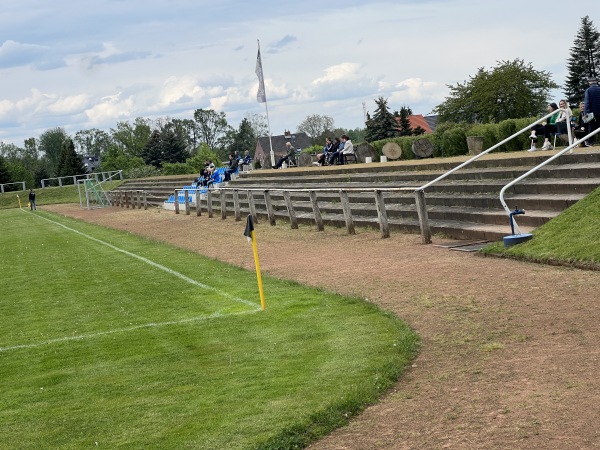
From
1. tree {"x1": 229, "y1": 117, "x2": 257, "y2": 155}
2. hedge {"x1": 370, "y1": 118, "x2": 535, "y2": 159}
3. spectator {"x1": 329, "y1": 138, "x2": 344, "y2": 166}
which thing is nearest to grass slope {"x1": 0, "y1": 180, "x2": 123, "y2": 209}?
spectator {"x1": 329, "y1": 138, "x2": 344, "y2": 166}

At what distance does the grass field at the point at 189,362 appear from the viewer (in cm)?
676

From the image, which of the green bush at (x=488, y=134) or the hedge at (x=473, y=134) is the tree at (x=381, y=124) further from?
the green bush at (x=488, y=134)

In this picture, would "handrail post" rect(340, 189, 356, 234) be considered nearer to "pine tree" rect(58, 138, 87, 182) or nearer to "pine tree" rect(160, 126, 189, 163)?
"pine tree" rect(58, 138, 87, 182)

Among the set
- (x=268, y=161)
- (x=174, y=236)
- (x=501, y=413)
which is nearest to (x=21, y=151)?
(x=268, y=161)

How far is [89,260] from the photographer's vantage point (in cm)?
2077

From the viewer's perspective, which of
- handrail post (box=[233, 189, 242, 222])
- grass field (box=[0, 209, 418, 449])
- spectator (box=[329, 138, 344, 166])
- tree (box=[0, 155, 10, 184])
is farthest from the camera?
tree (box=[0, 155, 10, 184])

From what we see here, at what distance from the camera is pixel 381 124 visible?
72562 mm

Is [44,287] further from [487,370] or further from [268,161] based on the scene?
[268,161]

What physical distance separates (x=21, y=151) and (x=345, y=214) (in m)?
155

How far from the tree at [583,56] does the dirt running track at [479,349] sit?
57.4 metres

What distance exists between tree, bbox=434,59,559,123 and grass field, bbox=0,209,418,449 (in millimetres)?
43999

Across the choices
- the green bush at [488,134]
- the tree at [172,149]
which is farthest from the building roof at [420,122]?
the green bush at [488,134]

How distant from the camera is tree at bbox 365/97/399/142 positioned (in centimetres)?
7206

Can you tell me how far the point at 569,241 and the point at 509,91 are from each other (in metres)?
45.4
